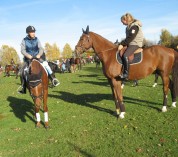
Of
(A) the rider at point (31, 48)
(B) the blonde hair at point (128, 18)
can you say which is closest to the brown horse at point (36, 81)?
(A) the rider at point (31, 48)

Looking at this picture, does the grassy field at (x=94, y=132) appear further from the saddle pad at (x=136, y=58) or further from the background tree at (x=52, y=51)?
the background tree at (x=52, y=51)

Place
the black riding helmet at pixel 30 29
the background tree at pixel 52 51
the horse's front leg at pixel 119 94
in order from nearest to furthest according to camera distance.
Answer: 1. the black riding helmet at pixel 30 29
2. the horse's front leg at pixel 119 94
3. the background tree at pixel 52 51

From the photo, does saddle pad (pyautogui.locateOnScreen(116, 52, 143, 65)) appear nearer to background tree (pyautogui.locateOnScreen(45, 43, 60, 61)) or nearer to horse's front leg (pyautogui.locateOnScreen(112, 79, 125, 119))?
horse's front leg (pyautogui.locateOnScreen(112, 79, 125, 119))

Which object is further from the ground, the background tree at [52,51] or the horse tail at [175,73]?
the background tree at [52,51]

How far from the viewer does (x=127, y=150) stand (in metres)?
6.96

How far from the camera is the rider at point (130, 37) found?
9.54 meters

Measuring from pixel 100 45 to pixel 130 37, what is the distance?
134 cm

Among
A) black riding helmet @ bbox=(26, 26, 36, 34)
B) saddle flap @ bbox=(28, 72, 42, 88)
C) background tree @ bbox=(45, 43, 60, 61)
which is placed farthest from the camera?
background tree @ bbox=(45, 43, 60, 61)

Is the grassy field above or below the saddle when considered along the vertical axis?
below

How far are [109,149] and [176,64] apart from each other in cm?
517

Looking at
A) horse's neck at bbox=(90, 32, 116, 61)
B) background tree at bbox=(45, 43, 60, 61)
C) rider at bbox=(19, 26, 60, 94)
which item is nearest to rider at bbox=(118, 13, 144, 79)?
horse's neck at bbox=(90, 32, 116, 61)

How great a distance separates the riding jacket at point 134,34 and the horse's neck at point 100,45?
719mm

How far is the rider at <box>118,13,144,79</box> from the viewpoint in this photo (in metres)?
9.54

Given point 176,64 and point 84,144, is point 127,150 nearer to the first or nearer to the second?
point 84,144
